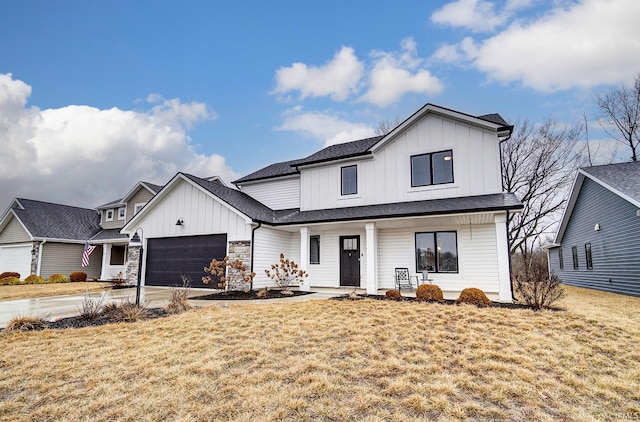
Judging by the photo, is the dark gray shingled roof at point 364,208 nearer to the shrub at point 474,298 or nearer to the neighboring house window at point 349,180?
the neighboring house window at point 349,180

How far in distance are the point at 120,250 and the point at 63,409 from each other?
76.3ft

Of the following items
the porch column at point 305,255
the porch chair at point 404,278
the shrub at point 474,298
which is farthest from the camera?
the porch column at point 305,255

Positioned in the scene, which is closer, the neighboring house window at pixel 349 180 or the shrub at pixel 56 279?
the neighboring house window at pixel 349 180

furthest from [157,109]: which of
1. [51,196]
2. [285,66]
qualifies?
[51,196]

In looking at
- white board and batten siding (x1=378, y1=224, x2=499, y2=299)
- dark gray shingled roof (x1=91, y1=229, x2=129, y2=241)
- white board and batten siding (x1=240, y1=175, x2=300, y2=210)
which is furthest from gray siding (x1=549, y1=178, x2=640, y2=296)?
dark gray shingled roof (x1=91, y1=229, x2=129, y2=241)

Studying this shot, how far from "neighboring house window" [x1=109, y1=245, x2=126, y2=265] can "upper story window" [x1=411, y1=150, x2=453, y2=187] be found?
21.1 metres

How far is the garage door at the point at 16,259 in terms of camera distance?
21734mm

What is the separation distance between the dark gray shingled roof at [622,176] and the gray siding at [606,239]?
539 millimetres

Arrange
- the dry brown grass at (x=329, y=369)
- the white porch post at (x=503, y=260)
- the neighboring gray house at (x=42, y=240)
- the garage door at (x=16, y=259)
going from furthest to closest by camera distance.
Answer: the garage door at (x=16, y=259)
the neighboring gray house at (x=42, y=240)
the white porch post at (x=503, y=260)
the dry brown grass at (x=329, y=369)

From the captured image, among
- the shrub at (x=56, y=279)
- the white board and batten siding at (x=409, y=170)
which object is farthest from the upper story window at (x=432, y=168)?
the shrub at (x=56, y=279)

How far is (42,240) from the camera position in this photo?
21078 millimetres

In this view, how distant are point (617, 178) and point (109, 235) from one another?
28182 millimetres

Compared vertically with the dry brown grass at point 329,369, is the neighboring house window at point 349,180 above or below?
above

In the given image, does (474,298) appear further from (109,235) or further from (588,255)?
(109,235)
